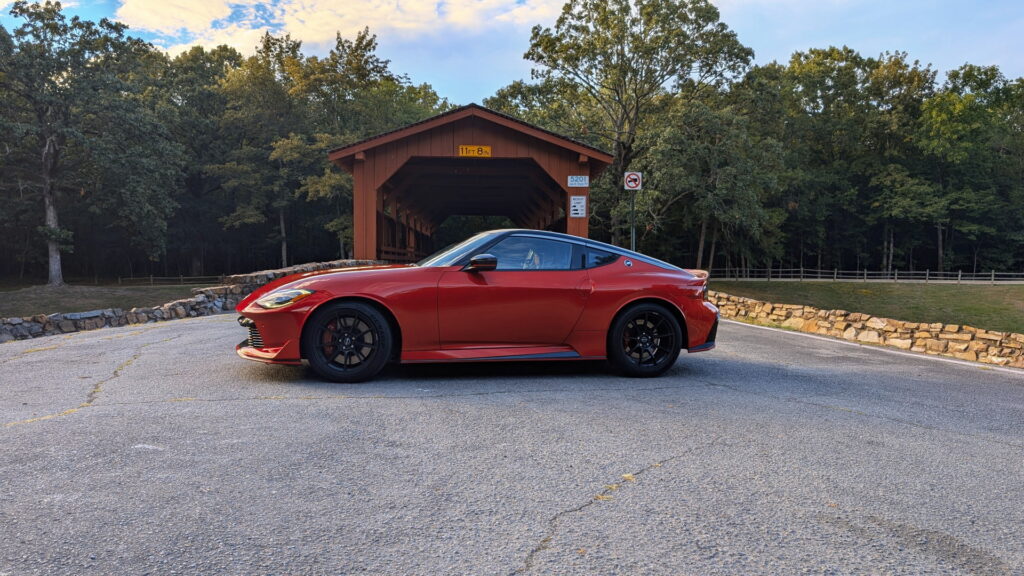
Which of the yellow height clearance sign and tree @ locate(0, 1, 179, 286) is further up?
tree @ locate(0, 1, 179, 286)

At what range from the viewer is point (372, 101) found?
43062 mm

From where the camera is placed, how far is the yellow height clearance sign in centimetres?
1551

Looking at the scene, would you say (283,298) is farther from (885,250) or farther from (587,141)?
(885,250)

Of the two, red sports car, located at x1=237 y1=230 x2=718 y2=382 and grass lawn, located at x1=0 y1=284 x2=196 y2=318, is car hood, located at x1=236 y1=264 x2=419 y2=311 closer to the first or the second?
red sports car, located at x1=237 y1=230 x2=718 y2=382

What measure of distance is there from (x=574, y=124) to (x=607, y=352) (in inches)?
975

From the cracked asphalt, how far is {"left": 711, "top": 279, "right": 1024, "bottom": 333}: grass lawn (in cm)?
2625

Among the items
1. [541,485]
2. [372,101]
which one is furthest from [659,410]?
[372,101]

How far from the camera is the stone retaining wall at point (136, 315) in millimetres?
9312

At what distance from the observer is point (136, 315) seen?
33.7 feet

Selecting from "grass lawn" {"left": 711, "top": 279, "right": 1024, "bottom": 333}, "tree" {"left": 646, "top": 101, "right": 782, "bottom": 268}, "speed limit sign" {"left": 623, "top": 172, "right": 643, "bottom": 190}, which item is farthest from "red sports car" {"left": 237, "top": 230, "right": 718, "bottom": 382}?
"grass lawn" {"left": 711, "top": 279, "right": 1024, "bottom": 333}

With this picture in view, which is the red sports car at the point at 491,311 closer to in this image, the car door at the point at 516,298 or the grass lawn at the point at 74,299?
the car door at the point at 516,298

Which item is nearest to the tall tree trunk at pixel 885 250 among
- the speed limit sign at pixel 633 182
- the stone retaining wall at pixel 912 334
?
the speed limit sign at pixel 633 182

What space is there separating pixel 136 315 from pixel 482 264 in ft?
26.0

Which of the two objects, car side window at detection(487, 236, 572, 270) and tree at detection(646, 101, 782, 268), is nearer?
car side window at detection(487, 236, 572, 270)
